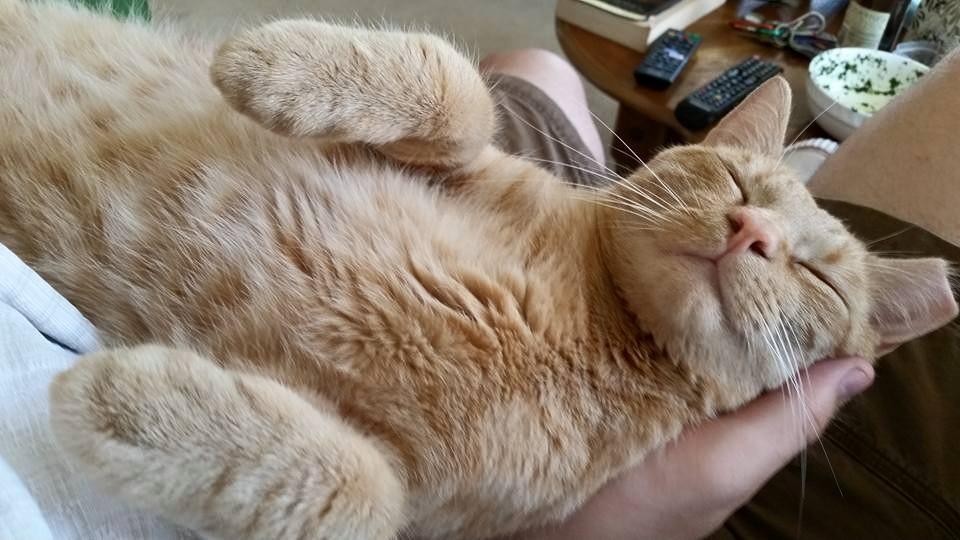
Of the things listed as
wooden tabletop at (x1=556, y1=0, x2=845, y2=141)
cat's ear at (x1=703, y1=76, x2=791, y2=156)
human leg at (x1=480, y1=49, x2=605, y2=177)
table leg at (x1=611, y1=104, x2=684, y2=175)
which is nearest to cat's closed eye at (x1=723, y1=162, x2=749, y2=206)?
cat's ear at (x1=703, y1=76, x2=791, y2=156)

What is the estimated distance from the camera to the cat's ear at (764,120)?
103 cm

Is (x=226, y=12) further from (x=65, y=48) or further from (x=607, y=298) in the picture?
(x=607, y=298)

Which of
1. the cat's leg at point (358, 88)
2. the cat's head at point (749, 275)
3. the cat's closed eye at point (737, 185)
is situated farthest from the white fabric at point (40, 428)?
the cat's closed eye at point (737, 185)

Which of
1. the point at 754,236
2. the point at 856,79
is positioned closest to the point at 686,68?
the point at 856,79

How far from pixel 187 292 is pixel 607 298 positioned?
46 cm

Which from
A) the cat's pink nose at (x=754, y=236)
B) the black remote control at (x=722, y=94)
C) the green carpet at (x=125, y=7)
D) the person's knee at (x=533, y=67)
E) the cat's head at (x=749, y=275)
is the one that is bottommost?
the black remote control at (x=722, y=94)

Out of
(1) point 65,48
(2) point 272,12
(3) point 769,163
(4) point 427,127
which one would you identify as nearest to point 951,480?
(3) point 769,163

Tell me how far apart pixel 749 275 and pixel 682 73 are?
3.60 feet

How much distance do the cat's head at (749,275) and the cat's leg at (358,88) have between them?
232 millimetres

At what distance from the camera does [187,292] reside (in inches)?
30.4

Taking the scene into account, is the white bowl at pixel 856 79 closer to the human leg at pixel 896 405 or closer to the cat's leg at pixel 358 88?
the human leg at pixel 896 405

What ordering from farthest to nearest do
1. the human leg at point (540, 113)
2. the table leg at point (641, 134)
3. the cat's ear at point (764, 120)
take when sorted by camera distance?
the table leg at point (641, 134)
the human leg at point (540, 113)
the cat's ear at point (764, 120)

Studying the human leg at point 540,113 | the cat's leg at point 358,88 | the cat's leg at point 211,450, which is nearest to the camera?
the cat's leg at point 211,450

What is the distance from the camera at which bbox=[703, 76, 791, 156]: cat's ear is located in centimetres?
103
